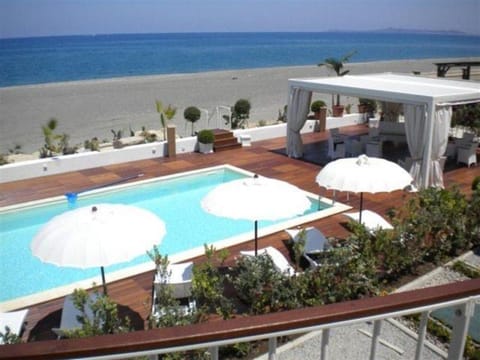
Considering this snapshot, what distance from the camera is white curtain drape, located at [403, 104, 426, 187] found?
10125 millimetres

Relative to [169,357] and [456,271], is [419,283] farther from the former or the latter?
[169,357]

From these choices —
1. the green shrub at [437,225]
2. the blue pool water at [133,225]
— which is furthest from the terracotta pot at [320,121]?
the green shrub at [437,225]

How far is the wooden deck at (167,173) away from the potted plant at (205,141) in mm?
297

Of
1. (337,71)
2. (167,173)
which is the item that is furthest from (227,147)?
(337,71)

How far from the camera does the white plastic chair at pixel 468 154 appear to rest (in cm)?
1242

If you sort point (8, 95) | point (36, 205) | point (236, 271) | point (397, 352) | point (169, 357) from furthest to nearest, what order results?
1. point (8, 95)
2. point (36, 205)
3. point (236, 271)
4. point (397, 352)
5. point (169, 357)

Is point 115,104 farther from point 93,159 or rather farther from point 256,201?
point 256,201

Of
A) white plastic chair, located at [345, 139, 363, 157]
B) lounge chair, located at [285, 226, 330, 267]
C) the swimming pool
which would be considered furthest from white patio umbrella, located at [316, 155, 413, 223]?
white plastic chair, located at [345, 139, 363, 157]

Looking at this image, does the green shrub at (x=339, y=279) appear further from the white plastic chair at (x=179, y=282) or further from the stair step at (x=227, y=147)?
the stair step at (x=227, y=147)

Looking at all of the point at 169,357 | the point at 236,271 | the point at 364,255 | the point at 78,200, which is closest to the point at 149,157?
the point at 78,200

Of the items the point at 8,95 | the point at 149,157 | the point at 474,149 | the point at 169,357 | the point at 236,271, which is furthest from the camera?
the point at 8,95

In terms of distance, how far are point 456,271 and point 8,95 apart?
118ft

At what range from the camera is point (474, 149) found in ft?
41.0

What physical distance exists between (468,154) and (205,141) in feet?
25.1
